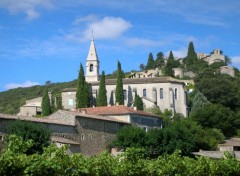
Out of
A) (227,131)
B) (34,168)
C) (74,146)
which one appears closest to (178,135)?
(74,146)

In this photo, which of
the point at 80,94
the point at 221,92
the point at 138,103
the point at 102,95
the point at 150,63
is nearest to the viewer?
the point at 138,103

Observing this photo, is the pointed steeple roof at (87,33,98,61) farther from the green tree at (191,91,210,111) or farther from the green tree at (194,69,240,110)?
the green tree at (191,91,210,111)

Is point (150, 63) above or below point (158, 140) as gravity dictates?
above

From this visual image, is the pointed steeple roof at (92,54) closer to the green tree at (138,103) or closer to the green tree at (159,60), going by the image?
the green tree at (138,103)

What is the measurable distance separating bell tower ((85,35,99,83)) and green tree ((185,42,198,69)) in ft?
140

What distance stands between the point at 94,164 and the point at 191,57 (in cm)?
11466

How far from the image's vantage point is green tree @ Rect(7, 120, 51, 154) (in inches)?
1841

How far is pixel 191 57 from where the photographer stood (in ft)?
469

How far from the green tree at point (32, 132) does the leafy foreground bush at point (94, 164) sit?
13.8 metres

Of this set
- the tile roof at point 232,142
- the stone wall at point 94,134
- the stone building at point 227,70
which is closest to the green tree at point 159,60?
the stone building at point 227,70

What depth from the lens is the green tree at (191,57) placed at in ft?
457

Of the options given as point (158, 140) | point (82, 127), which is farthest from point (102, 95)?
point (82, 127)

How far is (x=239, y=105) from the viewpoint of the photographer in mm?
86938

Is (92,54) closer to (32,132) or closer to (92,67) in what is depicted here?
(92,67)
